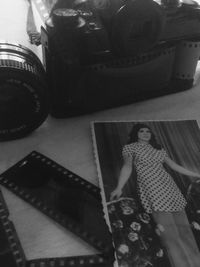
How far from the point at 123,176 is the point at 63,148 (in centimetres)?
9

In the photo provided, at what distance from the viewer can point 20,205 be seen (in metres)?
0.40

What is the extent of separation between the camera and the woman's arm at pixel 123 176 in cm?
41

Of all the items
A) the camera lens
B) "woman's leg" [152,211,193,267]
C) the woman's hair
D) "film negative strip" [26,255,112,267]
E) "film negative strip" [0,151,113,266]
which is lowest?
→ "film negative strip" [26,255,112,267]

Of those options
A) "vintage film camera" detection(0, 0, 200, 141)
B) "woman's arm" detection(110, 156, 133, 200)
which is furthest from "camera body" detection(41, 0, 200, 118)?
"woman's arm" detection(110, 156, 133, 200)

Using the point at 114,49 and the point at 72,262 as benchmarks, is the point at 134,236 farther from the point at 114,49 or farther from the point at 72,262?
the point at 114,49

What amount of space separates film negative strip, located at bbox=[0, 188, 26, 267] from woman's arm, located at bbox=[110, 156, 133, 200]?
0.11 m

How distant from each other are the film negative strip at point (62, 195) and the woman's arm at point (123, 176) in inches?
0.8

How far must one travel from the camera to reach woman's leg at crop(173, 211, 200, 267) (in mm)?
357

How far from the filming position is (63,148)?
469mm

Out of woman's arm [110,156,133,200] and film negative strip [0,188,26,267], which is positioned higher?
woman's arm [110,156,133,200]

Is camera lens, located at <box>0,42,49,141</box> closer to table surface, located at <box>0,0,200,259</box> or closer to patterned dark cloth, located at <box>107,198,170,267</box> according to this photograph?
table surface, located at <box>0,0,200,259</box>

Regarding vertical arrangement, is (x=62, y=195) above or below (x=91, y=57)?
below

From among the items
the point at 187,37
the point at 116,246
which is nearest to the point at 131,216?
the point at 116,246

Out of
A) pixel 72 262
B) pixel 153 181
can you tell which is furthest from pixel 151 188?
pixel 72 262
